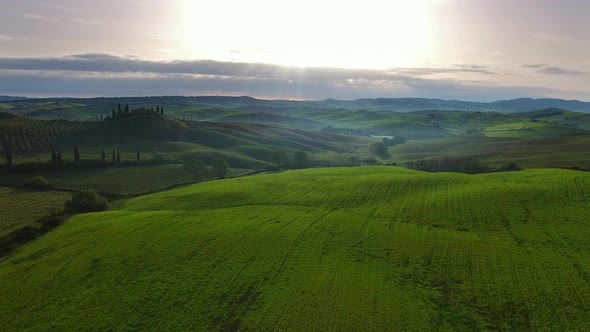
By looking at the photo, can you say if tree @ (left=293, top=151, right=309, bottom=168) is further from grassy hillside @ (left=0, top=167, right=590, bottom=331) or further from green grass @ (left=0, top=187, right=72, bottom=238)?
green grass @ (left=0, top=187, right=72, bottom=238)

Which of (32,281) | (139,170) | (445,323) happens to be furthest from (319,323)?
(139,170)

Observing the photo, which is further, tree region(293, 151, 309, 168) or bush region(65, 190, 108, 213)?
tree region(293, 151, 309, 168)

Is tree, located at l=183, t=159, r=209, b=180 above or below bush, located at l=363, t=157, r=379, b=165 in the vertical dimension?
above

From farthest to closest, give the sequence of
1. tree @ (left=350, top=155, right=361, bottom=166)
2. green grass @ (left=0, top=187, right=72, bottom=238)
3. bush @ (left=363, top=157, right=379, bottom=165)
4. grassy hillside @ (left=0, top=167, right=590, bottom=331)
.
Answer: bush @ (left=363, top=157, right=379, bottom=165) → tree @ (left=350, top=155, right=361, bottom=166) → green grass @ (left=0, top=187, right=72, bottom=238) → grassy hillside @ (left=0, top=167, right=590, bottom=331)

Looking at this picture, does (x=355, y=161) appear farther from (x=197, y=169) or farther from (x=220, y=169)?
(x=197, y=169)

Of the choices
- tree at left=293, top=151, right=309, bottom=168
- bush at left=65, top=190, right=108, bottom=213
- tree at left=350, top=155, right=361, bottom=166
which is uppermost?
bush at left=65, top=190, right=108, bottom=213


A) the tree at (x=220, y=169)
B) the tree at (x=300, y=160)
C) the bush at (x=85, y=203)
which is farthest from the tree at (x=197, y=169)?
the bush at (x=85, y=203)

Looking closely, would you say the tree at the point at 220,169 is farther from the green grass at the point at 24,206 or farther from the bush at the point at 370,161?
the bush at the point at 370,161

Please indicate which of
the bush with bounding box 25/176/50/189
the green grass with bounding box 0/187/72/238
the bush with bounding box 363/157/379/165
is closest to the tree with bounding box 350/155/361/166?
the bush with bounding box 363/157/379/165
